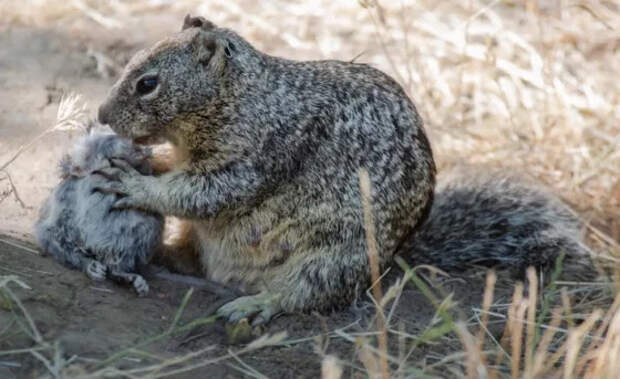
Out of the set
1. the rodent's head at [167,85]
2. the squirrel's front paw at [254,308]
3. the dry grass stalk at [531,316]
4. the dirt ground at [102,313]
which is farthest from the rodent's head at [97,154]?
the dry grass stalk at [531,316]

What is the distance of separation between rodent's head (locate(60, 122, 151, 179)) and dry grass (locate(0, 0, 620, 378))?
1.37 meters

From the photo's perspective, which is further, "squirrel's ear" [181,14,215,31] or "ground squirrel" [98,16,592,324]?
"squirrel's ear" [181,14,215,31]

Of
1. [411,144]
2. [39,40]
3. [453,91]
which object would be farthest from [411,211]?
[39,40]

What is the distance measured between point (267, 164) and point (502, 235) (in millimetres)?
1374

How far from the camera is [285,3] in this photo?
846 cm

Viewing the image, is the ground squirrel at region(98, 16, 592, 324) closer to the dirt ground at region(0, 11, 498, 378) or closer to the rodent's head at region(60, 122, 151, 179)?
the rodent's head at region(60, 122, 151, 179)

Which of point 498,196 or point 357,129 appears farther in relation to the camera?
point 498,196

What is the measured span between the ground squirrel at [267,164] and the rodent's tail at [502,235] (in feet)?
1.09

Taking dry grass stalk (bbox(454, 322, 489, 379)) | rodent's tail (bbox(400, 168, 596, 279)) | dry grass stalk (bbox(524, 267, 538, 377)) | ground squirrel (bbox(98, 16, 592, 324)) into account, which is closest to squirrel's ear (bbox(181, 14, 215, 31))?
ground squirrel (bbox(98, 16, 592, 324))

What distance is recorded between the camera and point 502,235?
5348mm

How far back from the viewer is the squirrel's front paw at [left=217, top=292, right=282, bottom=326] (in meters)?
4.76

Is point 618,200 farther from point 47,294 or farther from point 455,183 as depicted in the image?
point 47,294

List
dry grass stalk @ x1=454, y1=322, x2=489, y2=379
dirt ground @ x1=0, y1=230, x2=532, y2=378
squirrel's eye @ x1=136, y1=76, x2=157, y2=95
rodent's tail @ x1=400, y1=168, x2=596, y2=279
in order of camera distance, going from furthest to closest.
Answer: rodent's tail @ x1=400, y1=168, x2=596, y2=279
squirrel's eye @ x1=136, y1=76, x2=157, y2=95
dirt ground @ x1=0, y1=230, x2=532, y2=378
dry grass stalk @ x1=454, y1=322, x2=489, y2=379

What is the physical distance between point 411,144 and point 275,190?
73 centimetres
